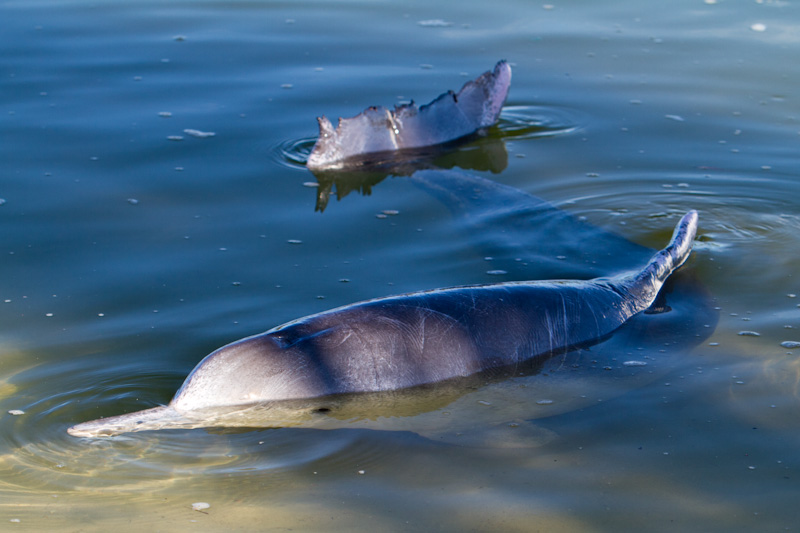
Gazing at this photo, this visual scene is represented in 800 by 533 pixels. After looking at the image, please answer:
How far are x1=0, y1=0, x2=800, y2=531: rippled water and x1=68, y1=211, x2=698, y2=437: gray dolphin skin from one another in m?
0.16

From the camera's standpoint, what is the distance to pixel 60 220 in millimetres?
7445

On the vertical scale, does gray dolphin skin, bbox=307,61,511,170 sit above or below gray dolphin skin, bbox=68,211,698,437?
above

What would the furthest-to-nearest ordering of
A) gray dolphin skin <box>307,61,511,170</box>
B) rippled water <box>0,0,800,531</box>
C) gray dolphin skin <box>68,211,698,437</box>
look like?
1. gray dolphin skin <box>307,61,511,170</box>
2. gray dolphin skin <box>68,211,698,437</box>
3. rippled water <box>0,0,800,531</box>

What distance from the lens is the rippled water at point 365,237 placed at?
4359 millimetres

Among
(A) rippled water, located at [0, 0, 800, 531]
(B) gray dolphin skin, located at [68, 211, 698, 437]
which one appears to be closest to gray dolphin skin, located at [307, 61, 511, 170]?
(A) rippled water, located at [0, 0, 800, 531]

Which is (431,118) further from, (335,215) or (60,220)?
→ (60,220)

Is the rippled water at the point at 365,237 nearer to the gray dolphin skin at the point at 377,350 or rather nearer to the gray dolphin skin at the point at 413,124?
the gray dolphin skin at the point at 377,350

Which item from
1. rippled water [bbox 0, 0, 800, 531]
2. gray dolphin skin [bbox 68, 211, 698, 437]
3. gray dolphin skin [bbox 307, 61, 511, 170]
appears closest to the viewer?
rippled water [bbox 0, 0, 800, 531]

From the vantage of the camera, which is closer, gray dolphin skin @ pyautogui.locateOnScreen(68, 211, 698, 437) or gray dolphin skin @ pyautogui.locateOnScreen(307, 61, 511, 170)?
gray dolphin skin @ pyautogui.locateOnScreen(68, 211, 698, 437)

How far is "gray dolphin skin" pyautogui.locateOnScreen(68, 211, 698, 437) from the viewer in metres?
4.69

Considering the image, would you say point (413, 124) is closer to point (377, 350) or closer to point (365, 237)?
point (365, 237)

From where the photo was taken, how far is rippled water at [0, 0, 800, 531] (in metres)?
4.36

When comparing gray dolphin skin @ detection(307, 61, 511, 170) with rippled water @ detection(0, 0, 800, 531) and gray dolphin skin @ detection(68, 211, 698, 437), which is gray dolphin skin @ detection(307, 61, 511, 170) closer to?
rippled water @ detection(0, 0, 800, 531)

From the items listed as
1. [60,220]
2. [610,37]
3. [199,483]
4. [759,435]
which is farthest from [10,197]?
[610,37]
